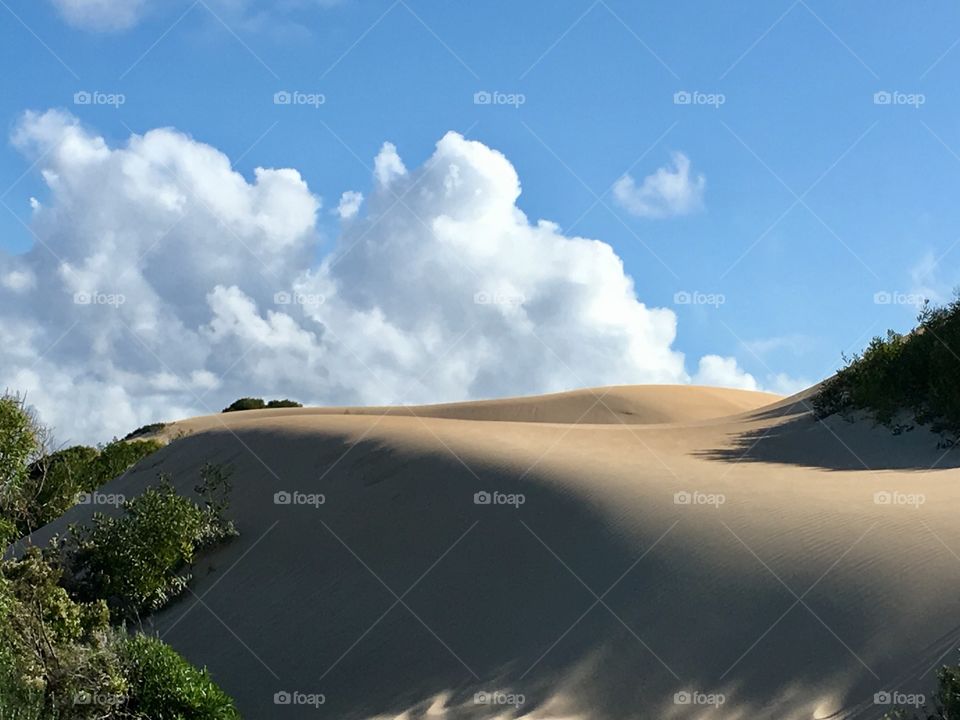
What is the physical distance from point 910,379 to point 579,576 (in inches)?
467

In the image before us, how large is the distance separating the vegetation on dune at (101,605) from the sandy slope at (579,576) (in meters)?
0.71

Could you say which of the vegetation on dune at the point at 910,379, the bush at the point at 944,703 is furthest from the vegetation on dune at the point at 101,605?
the vegetation on dune at the point at 910,379

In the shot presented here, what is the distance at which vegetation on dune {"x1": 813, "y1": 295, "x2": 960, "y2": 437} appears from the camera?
74.5 feet

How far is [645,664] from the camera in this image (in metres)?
13.3

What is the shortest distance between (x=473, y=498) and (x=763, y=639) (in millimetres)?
6594

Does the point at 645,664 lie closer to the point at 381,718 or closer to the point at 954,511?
the point at 381,718

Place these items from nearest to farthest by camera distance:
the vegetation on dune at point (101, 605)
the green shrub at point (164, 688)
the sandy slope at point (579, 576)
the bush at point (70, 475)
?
1. the vegetation on dune at point (101, 605)
2. the green shrub at point (164, 688)
3. the sandy slope at point (579, 576)
4. the bush at point (70, 475)

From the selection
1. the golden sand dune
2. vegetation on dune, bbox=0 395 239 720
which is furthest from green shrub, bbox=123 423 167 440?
vegetation on dune, bbox=0 395 239 720

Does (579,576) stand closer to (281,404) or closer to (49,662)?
(49,662)

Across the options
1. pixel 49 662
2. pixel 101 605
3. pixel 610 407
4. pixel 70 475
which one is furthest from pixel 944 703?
pixel 610 407

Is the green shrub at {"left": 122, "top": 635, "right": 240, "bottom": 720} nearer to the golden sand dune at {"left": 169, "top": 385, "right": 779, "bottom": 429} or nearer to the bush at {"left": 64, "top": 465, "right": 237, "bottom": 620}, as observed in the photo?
the bush at {"left": 64, "top": 465, "right": 237, "bottom": 620}

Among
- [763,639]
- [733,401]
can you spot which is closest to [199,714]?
[763,639]

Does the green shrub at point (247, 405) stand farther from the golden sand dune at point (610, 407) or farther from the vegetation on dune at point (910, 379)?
the vegetation on dune at point (910, 379)

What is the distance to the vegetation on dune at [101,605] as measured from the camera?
38.3 ft
